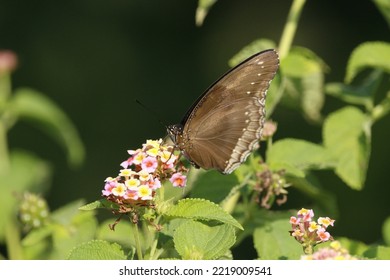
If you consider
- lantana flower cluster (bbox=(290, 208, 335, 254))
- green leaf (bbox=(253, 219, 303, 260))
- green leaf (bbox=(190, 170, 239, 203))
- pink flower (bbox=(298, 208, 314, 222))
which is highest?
green leaf (bbox=(190, 170, 239, 203))

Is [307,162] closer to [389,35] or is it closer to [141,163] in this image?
[141,163]

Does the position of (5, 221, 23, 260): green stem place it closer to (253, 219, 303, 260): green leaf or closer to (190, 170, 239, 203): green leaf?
(190, 170, 239, 203): green leaf

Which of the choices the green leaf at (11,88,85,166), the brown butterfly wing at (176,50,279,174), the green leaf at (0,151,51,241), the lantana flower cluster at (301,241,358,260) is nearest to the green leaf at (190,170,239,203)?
the brown butterfly wing at (176,50,279,174)

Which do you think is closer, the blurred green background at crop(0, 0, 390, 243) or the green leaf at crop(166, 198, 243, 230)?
the green leaf at crop(166, 198, 243, 230)

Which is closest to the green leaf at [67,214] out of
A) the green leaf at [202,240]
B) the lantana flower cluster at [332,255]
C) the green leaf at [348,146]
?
the green leaf at [202,240]

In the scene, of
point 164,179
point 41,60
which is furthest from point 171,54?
point 164,179

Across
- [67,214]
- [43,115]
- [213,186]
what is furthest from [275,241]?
[43,115]

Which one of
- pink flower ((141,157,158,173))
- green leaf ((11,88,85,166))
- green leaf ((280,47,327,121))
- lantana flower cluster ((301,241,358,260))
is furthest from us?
green leaf ((11,88,85,166))
